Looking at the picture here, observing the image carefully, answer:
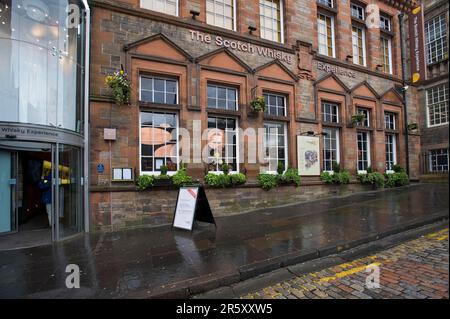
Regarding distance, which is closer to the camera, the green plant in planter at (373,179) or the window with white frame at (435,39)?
the green plant in planter at (373,179)

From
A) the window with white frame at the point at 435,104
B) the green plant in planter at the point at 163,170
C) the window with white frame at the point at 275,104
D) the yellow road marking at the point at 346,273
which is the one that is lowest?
the yellow road marking at the point at 346,273

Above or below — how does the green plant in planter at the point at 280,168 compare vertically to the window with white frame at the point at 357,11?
below

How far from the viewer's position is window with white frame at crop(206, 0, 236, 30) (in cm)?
988

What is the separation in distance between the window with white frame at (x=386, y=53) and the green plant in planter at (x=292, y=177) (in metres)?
9.34

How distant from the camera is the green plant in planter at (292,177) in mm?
10219

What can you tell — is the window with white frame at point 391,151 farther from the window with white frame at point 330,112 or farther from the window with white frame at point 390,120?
the window with white frame at point 330,112

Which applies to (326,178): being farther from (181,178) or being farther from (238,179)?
(181,178)

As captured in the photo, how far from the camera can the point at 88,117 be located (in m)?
7.55

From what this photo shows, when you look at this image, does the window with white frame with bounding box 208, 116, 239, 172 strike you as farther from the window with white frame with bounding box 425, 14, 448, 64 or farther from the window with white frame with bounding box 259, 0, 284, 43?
the window with white frame with bounding box 425, 14, 448, 64

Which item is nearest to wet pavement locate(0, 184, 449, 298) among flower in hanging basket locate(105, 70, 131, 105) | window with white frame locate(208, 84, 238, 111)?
→ flower in hanging basket locate(105, 70, 131, 105)

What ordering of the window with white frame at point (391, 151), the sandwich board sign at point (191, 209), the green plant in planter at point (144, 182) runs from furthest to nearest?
the window with white frame at point (391, 151) < the green plant in planter at point (144, 182) < the sandwich board sign at point (191, 209)

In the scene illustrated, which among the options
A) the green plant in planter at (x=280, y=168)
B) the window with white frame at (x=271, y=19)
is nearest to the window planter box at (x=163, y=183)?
the green plant in planter at (x=280, y=168)

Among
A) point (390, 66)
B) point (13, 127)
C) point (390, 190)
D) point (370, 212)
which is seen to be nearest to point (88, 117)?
point (13, 127)
